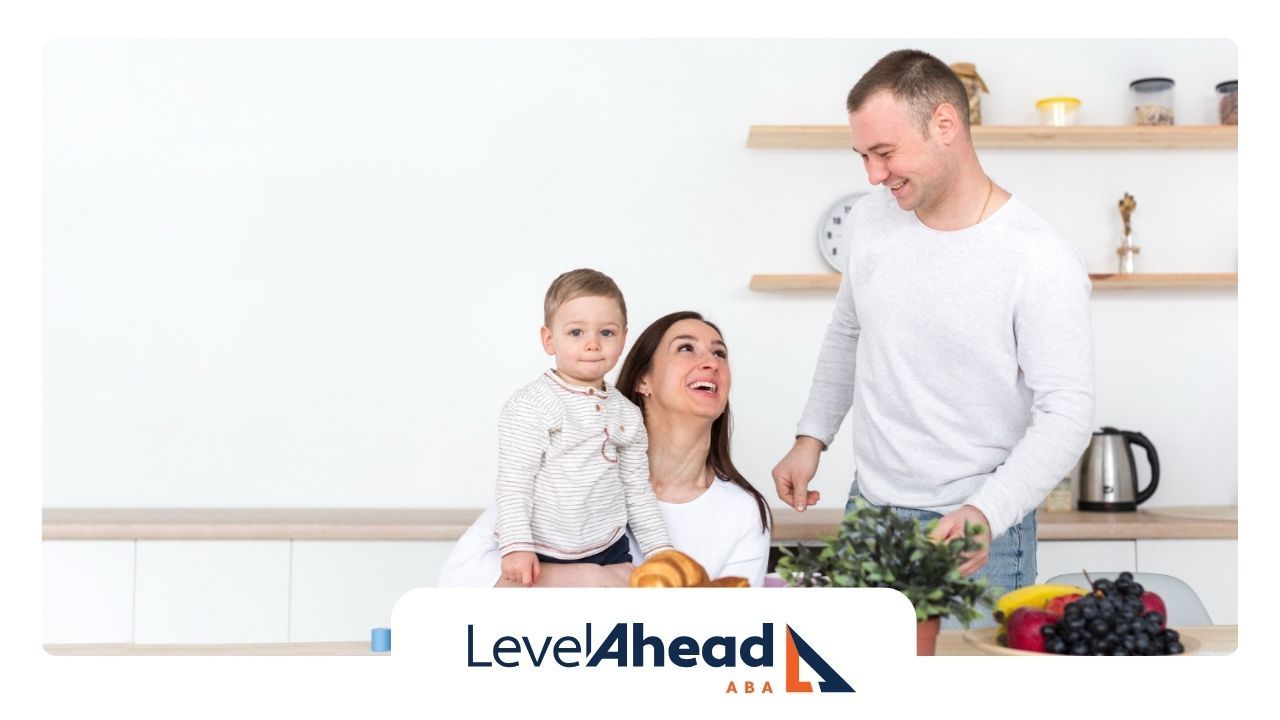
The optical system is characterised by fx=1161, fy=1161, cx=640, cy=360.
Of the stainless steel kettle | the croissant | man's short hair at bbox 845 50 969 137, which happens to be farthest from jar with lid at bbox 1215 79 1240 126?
the croissant

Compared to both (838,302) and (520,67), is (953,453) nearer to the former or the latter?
(838,302)

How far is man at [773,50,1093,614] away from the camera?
3.93 feet

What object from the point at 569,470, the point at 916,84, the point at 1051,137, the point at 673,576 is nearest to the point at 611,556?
the point at 569,470

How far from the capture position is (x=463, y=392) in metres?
2.20

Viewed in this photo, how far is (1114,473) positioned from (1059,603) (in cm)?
132

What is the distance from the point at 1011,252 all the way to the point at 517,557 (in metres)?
0.62

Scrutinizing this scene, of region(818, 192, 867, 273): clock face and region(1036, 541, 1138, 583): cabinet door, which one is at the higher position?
region(818, 192, 867, 273): clock face

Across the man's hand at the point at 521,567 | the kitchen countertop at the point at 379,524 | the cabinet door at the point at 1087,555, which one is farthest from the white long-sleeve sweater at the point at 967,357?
the cabinet door at the point at 1087,555

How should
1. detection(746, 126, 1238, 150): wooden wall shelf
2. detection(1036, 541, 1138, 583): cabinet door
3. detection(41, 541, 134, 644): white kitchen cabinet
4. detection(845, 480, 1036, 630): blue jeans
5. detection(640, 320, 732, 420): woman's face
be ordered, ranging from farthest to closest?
detection(746, 126, 1238, 150): wooden wall shelf < detection(1036, 541, 1138, 583): cabinet door < detection(41, 541, 134, 644): white kitchen cabinet < detection(640, 320, 732, 420): woman's face < detection(845, 480, 1036, 630): blue jeans

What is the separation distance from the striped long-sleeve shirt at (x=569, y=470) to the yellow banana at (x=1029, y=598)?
48cm

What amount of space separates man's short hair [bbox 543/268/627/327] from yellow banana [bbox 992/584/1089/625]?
0.51 m

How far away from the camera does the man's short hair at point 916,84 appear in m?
1.22

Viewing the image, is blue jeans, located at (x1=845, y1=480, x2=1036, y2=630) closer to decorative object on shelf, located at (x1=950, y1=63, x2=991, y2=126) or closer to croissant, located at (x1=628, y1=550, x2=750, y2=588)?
croissant, located at (x1=628, y1=550, x2=750, y2=588)

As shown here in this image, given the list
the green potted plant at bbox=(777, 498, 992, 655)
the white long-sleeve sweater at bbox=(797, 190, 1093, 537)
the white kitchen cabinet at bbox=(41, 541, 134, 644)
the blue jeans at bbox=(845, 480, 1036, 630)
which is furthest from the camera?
the white kitchen cabinet at bbox=(41, 541, 134, 644)
